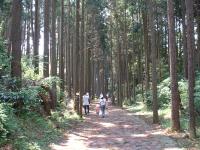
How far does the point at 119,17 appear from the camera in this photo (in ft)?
149

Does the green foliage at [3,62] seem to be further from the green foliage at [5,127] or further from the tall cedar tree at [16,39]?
the green foliage at [5,127]

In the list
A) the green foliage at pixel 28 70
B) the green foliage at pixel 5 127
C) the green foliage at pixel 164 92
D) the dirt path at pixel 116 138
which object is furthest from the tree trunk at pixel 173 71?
the green foliage at pixel 164 92

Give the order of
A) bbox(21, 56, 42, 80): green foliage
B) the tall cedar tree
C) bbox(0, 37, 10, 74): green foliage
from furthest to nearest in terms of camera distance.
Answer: bbox(21, 56, 42, 80): green foliage → the tall cedar tree → bbox(0, 37, 10, 74): green foliage

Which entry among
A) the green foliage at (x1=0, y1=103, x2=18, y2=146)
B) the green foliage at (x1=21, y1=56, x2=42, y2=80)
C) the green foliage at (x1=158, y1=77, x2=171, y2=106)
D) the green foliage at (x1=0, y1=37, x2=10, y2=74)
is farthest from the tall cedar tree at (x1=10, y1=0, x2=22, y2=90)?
the green foliage at (x1=158, y1=77, x2=171, y2=106)

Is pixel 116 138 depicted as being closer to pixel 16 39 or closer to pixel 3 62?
pixel 3 62

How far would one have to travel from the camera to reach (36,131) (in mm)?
16219

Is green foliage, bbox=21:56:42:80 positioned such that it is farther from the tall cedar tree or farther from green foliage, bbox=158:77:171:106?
green foliage, bbox=158:77:171:106

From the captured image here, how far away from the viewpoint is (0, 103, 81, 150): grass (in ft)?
42.3

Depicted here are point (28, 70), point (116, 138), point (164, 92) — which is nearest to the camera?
point (116, 138)

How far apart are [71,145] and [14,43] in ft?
16.9

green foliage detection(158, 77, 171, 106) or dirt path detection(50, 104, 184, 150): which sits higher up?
green foliage detection(158, 77, 171, 106)

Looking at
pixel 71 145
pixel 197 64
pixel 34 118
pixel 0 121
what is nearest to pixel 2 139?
pixel 0 121

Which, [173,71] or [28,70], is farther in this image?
[28,70]

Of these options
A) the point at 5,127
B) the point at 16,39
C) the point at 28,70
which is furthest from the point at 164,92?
the point at 5,127
